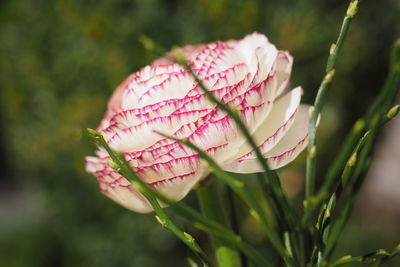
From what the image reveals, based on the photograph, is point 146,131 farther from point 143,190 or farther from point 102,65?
point 102,65

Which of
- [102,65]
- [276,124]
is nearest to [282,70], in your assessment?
[276,124]

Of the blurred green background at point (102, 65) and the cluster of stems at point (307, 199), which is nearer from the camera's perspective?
the cluster of stems at point (307, 199)

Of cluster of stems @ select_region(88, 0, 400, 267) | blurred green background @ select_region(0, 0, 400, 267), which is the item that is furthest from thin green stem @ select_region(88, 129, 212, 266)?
blurred green background @ select_region(0, 0, 400, 267)

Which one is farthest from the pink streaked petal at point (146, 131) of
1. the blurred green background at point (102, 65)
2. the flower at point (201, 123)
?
the blurred green background at point (102, 65)

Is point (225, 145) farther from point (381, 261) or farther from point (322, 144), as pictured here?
point (322, 144)

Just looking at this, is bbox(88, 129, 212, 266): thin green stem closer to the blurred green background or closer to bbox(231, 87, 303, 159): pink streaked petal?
bbox(231, 87, 303, 159): pink streaked petal

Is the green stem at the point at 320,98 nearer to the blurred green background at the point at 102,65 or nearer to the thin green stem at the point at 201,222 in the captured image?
the thin green stem at the point at 201,222

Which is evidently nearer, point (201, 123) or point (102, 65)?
point (201, 123)

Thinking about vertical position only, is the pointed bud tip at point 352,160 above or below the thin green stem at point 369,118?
below
